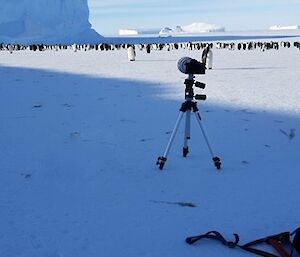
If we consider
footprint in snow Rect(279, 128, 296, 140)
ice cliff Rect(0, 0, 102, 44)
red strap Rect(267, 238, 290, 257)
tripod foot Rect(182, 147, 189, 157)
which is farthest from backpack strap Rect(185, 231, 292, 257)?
ice cliff Rect(0, 0, 102, 44)

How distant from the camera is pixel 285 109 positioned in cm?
740

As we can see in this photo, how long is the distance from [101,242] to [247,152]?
252cm

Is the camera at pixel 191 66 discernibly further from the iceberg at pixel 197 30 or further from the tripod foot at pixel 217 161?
the iceberg at pixel 197 30

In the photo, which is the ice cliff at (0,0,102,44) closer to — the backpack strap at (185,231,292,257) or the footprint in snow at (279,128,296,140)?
the footprint in snow at (279,128,296,140)

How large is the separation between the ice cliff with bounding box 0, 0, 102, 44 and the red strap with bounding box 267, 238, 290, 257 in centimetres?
5387

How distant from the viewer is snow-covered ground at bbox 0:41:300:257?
2.76 meters

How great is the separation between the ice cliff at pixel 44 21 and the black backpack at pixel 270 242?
53654 millimetres

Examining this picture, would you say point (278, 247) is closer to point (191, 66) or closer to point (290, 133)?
point (191, 66)

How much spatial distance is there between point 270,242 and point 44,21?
58433mm

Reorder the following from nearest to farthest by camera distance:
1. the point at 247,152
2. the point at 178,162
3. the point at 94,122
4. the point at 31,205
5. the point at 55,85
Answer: the point at 31,205
the point at 178,162
the point at 247,152
the point at 94,122
the point at 55,85

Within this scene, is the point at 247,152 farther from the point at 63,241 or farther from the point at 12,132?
the point at 12,132

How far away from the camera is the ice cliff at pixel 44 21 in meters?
54.1

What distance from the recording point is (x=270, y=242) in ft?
8.34

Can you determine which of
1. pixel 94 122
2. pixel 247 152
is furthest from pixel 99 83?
pixel 247 152
